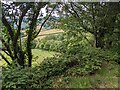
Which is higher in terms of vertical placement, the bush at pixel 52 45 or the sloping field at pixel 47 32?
the sloping field at pixel 47 32

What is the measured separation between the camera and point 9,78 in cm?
294

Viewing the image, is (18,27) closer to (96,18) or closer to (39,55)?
(39,55)

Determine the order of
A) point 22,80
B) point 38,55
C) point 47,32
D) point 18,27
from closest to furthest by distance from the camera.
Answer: point 22,80 → point 18,27 → point 38,55 → point 47,32

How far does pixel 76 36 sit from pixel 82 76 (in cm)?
232

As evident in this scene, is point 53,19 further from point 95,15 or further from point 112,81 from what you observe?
point 112,81

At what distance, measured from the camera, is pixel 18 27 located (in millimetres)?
4129

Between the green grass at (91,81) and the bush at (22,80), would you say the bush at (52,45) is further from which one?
the bush at (22,80)

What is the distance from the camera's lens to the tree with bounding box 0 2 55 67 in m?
3.90

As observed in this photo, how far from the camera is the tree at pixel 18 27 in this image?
3898 mm

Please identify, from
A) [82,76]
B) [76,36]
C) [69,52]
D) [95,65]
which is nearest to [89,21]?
[76,36]

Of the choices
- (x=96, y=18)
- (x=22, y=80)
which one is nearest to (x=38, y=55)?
(x=96, y=18)

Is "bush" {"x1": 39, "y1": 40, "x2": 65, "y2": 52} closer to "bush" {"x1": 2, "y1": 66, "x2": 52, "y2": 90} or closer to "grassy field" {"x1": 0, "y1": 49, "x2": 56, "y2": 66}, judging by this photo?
"grassy field" {"x1": 0, "y1": 49, "x2": 56, "y2": 66}

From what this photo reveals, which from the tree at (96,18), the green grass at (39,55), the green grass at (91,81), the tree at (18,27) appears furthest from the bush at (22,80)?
the tree at (96,18)

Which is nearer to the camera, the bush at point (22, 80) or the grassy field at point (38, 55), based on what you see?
the bush at point (22, 80)
